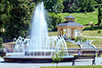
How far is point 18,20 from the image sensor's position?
4456 centimetres

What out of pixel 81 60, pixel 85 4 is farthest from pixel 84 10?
pixel 81 60

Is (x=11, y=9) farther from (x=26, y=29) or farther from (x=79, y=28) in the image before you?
(x=79, y=28)

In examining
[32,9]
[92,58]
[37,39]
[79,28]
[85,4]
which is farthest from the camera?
[85,4]

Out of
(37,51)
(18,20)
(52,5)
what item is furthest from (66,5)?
(37,51)

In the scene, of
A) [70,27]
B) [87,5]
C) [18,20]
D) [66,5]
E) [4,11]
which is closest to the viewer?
[70,27]

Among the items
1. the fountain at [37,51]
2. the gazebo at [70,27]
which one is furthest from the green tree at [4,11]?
the fountain at [37,51]

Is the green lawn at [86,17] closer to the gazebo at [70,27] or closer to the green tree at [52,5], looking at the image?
the green tree at [52,5]

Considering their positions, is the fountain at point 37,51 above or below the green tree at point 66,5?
below

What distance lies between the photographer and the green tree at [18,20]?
4388 cm

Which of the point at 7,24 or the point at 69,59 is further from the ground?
the point at 7,24

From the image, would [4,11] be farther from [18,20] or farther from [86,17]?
[86,17]

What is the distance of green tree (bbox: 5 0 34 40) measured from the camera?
1727 inches

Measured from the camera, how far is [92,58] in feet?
60.0

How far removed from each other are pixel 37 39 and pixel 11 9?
21.1 metres
